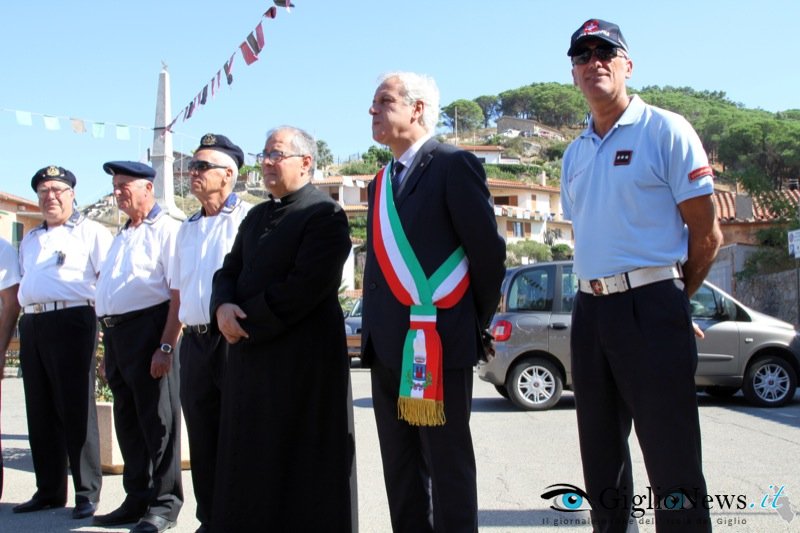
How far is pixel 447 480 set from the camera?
3.52 metres

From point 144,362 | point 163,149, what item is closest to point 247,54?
point 163,149

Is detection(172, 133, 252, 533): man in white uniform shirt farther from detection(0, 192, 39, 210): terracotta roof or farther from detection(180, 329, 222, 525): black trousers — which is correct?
detection(0, 192, 39, 210): terracotta roof

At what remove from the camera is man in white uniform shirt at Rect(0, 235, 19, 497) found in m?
6.04

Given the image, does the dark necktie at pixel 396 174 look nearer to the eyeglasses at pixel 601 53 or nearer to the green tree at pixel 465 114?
the eyeglasses at pixel 601 53

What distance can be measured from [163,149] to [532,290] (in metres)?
9.09

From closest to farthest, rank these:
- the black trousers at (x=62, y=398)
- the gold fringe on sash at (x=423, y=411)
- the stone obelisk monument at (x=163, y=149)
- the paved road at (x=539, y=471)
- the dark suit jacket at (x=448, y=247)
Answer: the gold fringe on sash at (x=423, y=411) < the dark suit jacket at (x=448, y=247) < the paved road at (x=539, y=471) < the black trousers at (x=62, y=398) < the stone obelisk monument at (x=163, y=149)

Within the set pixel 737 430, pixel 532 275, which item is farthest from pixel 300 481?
pixel 532 275

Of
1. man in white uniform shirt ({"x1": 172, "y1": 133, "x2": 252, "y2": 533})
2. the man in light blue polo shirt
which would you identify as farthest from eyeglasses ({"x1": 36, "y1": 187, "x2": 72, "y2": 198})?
the man in light blue polo shirt

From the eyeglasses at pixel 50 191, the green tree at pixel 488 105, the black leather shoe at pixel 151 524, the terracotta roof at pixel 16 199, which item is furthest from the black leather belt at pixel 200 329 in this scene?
the green tree at pixel 488 105

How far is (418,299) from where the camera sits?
361cm

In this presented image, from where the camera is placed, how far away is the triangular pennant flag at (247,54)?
12.1 metres

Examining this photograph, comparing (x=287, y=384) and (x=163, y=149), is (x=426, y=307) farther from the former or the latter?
(x=163, y=149)

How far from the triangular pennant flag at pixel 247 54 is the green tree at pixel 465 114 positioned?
490ft

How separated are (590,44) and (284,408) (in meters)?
2.18
